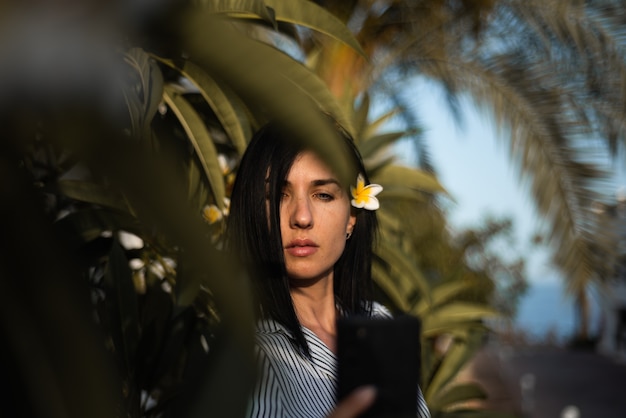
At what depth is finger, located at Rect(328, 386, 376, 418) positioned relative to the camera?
590 millimetres

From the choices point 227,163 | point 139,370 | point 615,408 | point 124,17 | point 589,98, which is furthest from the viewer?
point 615,408

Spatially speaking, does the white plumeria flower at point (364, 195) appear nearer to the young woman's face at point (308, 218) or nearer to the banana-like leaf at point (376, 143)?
the young woman's face at point (308, 218)

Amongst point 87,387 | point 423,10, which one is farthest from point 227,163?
point 423,10

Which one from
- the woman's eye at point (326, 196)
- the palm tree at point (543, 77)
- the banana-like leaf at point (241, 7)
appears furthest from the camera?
the palm tree at point (543, 77)

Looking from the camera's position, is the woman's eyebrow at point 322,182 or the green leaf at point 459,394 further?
the green leaf at point 459,394

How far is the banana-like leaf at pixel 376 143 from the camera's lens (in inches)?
78.6

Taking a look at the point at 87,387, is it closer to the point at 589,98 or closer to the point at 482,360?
the point at 589,98

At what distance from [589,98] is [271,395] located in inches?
141

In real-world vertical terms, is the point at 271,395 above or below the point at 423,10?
below

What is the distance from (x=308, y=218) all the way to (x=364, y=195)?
22cm

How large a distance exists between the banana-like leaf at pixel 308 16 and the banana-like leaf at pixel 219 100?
0.51ft

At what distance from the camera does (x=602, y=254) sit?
153 inches

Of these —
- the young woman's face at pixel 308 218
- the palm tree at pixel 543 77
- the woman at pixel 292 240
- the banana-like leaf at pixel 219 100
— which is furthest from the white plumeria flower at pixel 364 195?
the palm tree at pixel 543 77

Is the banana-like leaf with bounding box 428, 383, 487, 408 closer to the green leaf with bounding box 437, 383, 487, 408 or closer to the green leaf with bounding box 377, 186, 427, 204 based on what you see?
the green leaf with bounding box 437, 383, 487, 408
